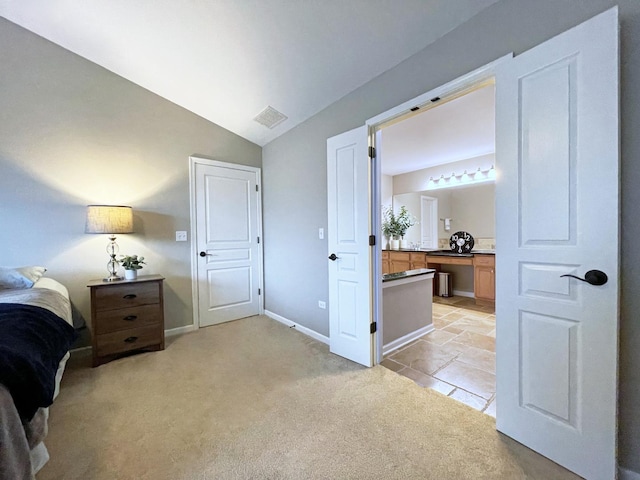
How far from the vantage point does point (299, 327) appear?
125 inches

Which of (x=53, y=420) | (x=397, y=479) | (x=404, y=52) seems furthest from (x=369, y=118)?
(x=53, y=420)

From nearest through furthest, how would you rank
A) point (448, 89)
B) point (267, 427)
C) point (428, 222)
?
point (267, 427)
point (448, 89)
point (428, 222)

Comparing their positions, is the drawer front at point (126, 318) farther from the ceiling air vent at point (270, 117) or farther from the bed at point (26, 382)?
the ceiling air vent at point (270, 117)

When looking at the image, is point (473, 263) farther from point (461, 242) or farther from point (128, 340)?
point (128, 340)

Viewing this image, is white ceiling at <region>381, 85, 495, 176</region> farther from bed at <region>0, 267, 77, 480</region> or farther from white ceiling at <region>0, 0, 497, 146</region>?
bed at <region>0, 267, 77, 480</region>

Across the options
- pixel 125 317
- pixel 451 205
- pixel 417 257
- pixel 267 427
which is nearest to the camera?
pixel 267 427

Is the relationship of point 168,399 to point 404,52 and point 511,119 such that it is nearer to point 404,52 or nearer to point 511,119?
point 511,119

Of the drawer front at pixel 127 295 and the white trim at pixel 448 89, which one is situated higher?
the white trim at pixel 448 89

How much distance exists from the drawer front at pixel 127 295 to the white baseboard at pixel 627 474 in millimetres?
3294

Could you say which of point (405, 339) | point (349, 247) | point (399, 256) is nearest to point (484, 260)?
point (399, 256)

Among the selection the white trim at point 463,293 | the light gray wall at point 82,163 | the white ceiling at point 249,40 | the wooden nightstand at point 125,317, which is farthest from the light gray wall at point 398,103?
the white trim at point 463,293

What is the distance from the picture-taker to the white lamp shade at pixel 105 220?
7.93ft

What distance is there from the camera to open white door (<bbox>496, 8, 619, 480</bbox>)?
3.71 ft

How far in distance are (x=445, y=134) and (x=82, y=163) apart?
4021 mm
